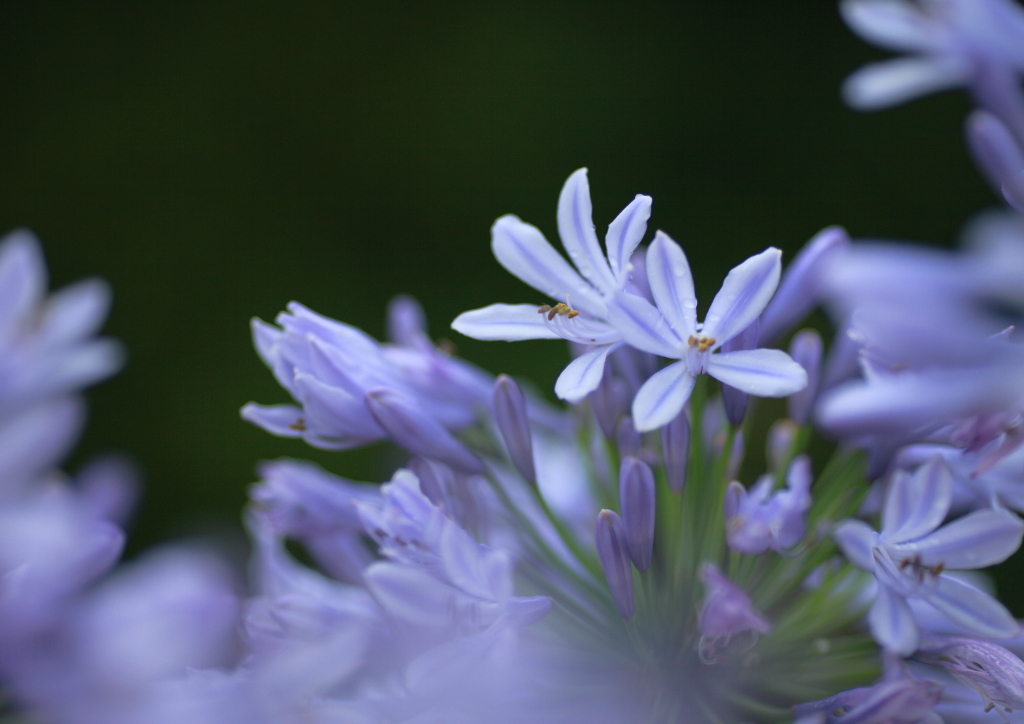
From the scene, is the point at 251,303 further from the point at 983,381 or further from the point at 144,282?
the point at 983,381

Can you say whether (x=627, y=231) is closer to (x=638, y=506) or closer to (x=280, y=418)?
(x=638, y=506)

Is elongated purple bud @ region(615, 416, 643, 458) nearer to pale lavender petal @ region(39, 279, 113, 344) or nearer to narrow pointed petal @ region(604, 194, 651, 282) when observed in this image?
narrow pointed petal @ region(604, 194, 651, 282)

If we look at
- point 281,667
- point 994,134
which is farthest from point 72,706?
point 994,134

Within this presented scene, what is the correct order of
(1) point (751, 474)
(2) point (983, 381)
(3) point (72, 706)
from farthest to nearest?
1. (1) point (751, 474)
2. (3) point (72, 706)
3. (2) point (983, 381)

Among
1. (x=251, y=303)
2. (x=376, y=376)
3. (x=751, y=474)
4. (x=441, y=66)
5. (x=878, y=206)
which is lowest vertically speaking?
(x=751, y=474)

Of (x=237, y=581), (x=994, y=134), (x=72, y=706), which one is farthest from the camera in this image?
(x=237, y=581)


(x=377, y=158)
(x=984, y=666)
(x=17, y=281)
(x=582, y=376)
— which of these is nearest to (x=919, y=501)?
(x=984, y=666)

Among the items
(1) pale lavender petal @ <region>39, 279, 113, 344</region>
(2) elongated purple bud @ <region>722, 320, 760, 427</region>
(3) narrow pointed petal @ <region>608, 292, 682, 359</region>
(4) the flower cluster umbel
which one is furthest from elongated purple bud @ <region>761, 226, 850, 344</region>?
(1) pale lavender petal @ <region>39, 279, 113, 344</region>
